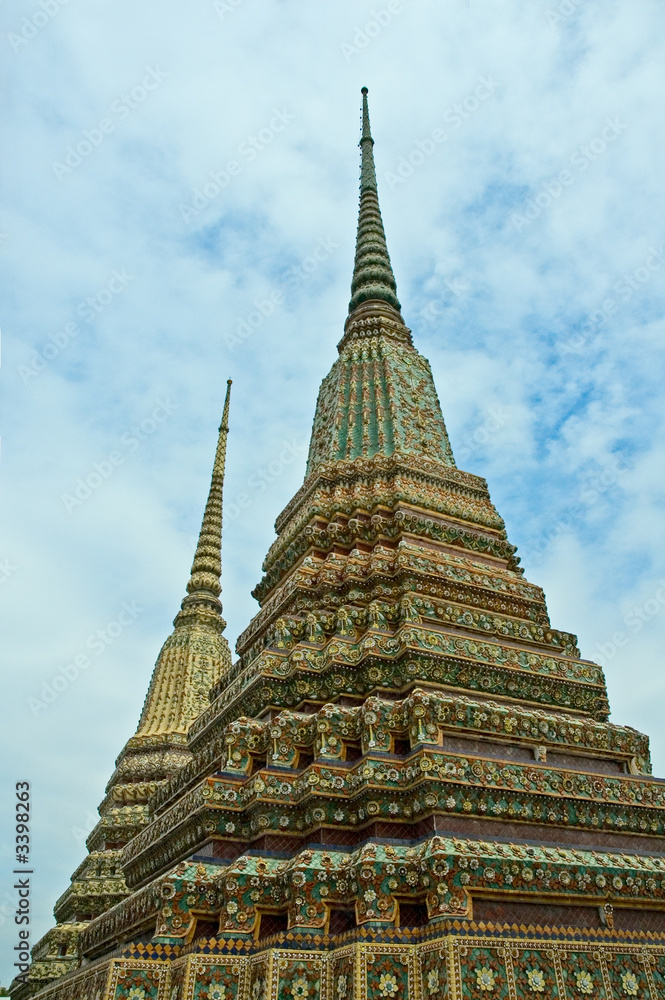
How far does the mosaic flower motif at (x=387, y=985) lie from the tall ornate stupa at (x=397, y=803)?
14 millimetres

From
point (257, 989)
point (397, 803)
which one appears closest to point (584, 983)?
point (397, 803)

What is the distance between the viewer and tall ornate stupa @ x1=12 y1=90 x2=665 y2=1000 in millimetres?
6340

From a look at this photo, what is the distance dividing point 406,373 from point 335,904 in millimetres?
10621

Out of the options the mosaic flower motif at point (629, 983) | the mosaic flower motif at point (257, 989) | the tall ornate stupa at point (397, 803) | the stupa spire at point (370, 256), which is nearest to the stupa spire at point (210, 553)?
the stupa spire at point (370, 256)

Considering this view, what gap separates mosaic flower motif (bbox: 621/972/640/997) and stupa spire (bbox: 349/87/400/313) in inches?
554

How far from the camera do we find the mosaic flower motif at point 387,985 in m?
6.04

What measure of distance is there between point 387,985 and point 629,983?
2.23 m

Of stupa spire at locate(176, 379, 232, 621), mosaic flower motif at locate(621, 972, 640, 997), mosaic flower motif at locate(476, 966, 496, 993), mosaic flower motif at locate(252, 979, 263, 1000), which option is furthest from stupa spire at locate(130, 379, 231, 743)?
mosaic flower motif at locate(476, 966, 496, 993)

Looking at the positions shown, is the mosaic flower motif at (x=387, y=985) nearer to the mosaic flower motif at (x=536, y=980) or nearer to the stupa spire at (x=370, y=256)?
the mosaic flower motif at (x=536, y=980)

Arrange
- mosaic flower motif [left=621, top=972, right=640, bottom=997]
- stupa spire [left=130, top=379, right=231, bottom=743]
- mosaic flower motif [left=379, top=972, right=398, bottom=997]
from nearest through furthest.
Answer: mosaic flower motif [left=379, top=972, right=398, bottom=997], mosaic flower motif [left=621, top=972, right=640, bottom=997], stupa spire [left=130, top=379, right=231, bottom=743]

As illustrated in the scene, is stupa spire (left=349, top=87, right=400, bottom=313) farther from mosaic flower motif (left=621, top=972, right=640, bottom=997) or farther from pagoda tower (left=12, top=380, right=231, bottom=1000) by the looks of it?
mosaic flower motif (left=621, top=972, right=640, bottom=997)

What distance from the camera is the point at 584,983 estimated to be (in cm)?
632

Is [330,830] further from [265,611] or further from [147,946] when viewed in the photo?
[265,611]

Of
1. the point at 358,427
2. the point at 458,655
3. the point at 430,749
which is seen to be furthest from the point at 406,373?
the point at 430,749
